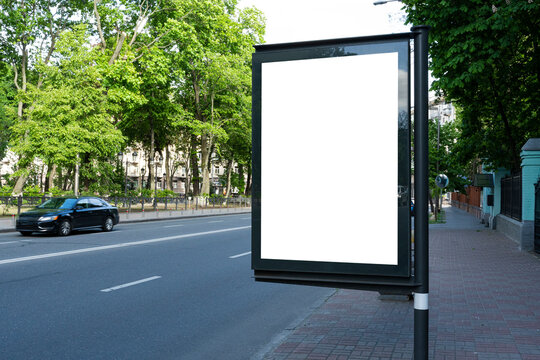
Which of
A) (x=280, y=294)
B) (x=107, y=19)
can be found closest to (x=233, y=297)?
(x=280, y=294)

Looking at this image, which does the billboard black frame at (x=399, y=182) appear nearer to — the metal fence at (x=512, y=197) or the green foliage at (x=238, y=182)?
the metal fence at (x=512, y=197)

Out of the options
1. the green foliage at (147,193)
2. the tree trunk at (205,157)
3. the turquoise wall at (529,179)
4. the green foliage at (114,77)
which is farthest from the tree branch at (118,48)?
the turquoise wall at (529,179)

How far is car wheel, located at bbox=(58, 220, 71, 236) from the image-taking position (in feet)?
59.2

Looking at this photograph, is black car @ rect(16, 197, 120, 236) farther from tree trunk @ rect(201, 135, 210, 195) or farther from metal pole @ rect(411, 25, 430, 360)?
tree trunk @ rect(201, 135, 210, 195)

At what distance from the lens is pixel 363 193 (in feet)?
12.0

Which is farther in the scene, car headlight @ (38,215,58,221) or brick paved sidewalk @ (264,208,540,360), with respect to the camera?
car headlight @ (38,215,58,221)

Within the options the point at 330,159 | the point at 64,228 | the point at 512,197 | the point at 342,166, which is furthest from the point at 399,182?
the point at 512,197

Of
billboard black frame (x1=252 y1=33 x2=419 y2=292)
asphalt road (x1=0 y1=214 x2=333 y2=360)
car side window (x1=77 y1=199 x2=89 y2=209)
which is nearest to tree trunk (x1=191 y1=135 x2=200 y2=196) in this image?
car side window (x1=77 y1=199 x2=89 y2=209)

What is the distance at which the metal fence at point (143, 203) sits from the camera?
24.7m

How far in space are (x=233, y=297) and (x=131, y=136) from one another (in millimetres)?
44177

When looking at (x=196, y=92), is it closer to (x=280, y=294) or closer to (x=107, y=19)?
(x=107, y=19)

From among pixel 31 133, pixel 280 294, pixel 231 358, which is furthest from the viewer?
pixel 31 133

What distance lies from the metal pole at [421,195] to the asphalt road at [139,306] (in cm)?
224

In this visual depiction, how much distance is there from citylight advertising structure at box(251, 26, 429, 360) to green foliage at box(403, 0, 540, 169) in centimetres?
1008
